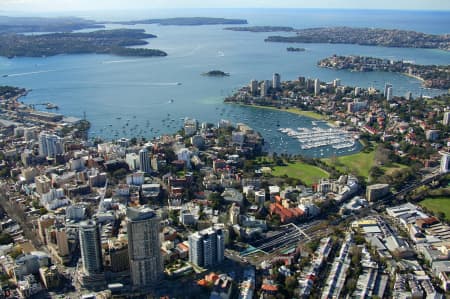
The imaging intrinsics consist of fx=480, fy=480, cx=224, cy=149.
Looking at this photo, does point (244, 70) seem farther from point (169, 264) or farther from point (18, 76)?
point (169, 264)

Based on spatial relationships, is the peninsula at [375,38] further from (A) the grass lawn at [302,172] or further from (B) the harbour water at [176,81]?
(A) the grass lawn at [302,172]

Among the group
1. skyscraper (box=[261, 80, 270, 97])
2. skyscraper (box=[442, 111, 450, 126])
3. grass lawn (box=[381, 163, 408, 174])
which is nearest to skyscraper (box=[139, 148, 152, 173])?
grass lawn (box=[381, 163, 408, 174])

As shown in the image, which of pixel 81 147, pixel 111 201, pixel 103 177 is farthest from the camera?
pixel 81 147

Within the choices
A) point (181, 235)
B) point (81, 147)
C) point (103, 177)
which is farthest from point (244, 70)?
point (181, 235)

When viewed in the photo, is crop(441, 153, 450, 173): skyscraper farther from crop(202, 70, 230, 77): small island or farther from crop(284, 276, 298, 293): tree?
crop(202, 70, 230, 77): small island

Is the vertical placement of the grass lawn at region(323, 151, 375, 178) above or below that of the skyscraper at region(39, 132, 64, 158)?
below

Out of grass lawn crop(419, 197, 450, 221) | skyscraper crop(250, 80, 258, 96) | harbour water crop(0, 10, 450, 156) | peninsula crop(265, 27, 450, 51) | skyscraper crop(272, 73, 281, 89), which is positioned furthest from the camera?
peninsula crop(265, 27, 450, 51)
